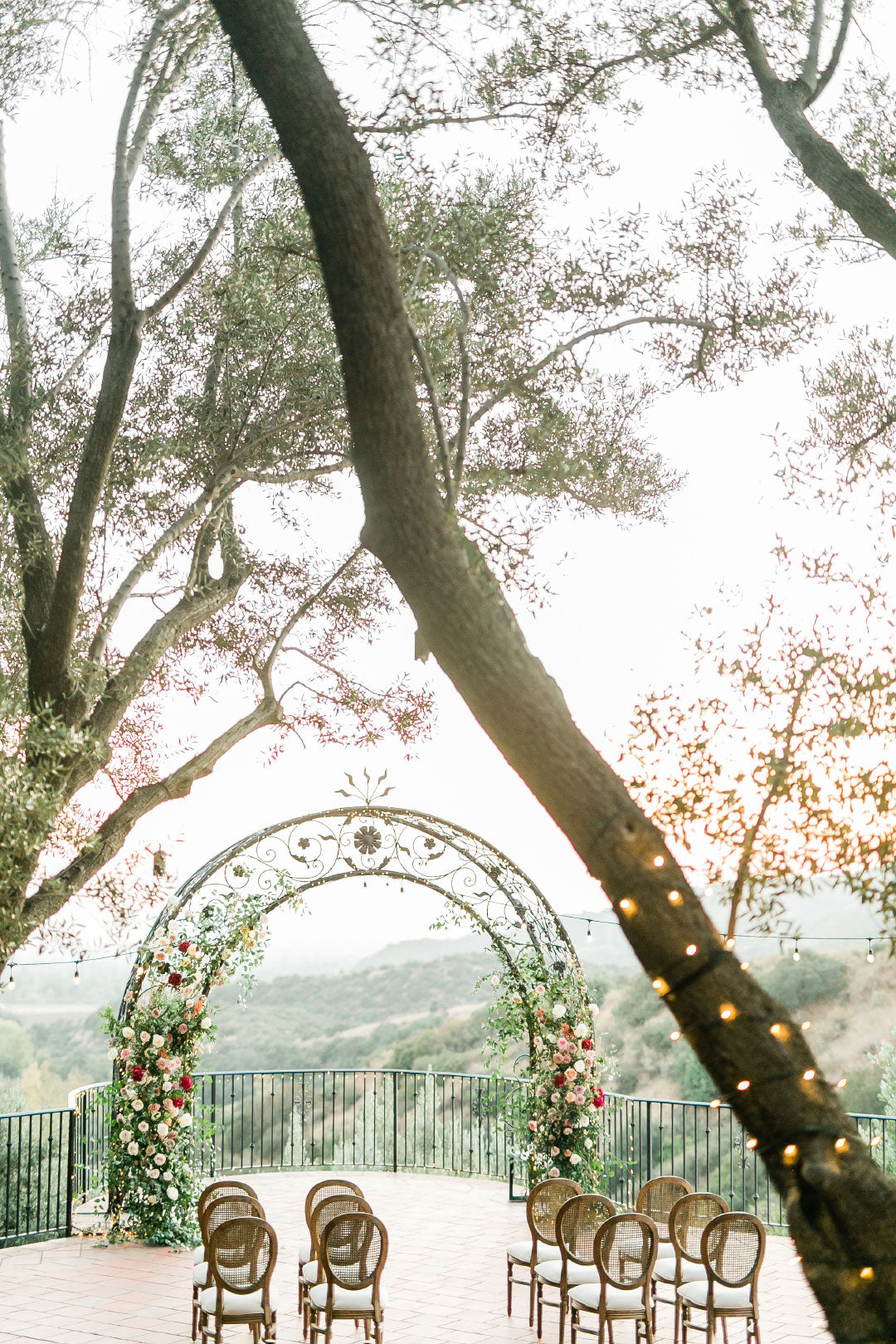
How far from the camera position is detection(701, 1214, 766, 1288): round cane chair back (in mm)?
5855

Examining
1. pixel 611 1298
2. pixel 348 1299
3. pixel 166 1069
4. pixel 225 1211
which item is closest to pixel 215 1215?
pixel 225 1211

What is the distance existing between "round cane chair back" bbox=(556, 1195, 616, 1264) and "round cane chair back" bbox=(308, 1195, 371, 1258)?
3.29 ft

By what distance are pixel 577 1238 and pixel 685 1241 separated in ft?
1.80

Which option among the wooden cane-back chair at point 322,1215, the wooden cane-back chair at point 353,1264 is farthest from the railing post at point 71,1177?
the wooden cane-back chair at point 353,1264

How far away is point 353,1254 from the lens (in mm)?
6059

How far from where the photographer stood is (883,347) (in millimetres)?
5477

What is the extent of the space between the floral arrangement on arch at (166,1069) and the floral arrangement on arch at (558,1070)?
2.02m

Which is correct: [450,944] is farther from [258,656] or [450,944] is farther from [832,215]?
[832,215]

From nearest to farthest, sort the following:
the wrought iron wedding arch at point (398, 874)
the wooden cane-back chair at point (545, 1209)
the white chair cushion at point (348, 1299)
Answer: the white chair cushion at point (348, 1299)
the wooden cane-back chair at point (545, 1209)
the wrought iron wedding arch at point (398, 874)

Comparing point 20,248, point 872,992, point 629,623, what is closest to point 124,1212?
point 629,623

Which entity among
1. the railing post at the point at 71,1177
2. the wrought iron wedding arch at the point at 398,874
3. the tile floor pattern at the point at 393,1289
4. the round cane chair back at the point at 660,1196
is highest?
the wrought iron wedding arch at the point at 398,874

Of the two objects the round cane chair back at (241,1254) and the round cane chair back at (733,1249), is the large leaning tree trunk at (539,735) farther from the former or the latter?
the round cane chair back at (241,1254)

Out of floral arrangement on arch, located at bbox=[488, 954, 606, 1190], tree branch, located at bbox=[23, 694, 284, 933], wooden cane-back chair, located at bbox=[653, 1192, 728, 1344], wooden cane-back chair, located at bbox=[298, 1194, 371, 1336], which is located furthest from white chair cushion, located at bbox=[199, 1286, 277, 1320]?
floral arrangement on arch, located at bbox=[488, 954, 606, 1190]

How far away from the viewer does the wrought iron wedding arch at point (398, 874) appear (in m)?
9.07
